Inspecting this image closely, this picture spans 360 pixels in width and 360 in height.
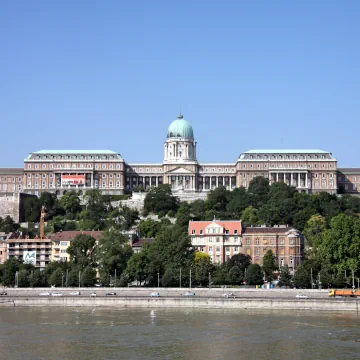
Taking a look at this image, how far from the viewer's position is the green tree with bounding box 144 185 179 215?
140125 millimetres

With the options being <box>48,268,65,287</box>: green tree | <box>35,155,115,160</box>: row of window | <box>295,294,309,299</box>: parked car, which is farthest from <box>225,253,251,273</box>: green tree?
<box>35,155,115,160</box>: row of window

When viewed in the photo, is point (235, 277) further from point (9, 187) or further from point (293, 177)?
point (9, 187)

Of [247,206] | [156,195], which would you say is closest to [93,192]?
[156,195]

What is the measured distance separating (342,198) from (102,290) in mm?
64071

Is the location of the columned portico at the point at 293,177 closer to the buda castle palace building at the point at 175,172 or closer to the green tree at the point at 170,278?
the buda castle palace building at the point at 175,172

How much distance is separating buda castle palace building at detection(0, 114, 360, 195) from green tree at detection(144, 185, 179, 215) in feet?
54.0

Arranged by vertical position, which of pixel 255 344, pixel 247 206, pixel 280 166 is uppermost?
pixel 280 166

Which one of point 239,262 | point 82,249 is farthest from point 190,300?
point 82,249

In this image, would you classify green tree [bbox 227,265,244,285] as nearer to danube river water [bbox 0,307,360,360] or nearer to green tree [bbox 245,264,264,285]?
green tree [bbox 245,264,264,285]

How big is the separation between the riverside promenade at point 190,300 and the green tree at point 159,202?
53486mm

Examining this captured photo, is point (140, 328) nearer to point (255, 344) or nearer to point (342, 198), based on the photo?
point (255, 344)

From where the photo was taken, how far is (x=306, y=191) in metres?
159

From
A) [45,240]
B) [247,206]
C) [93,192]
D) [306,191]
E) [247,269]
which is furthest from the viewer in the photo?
[306,191]

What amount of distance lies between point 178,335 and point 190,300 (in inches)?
705
